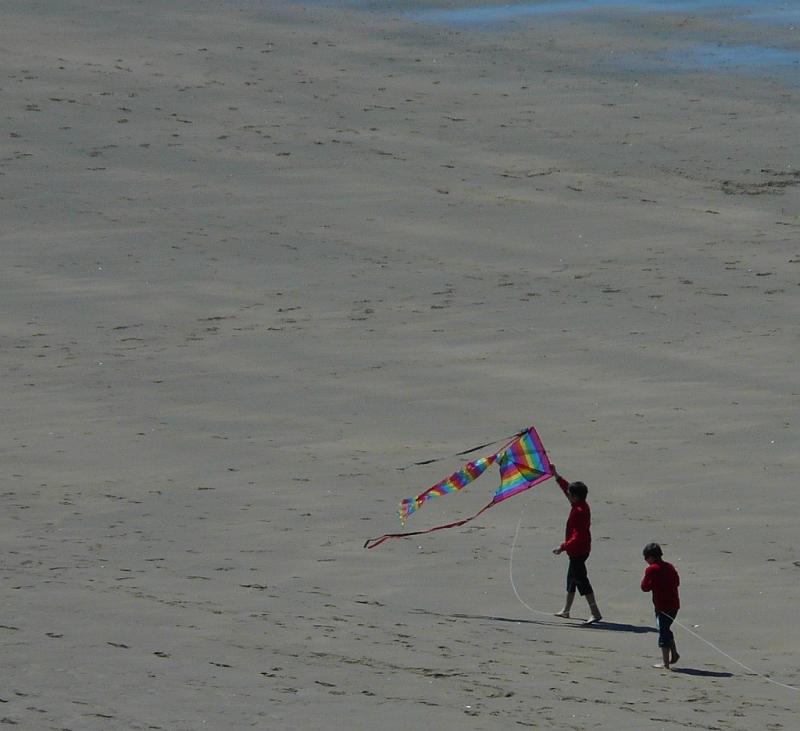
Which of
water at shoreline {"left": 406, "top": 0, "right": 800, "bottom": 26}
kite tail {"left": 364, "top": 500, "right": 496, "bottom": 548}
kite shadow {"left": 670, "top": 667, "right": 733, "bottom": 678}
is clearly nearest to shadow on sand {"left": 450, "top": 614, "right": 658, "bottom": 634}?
kite shadow {"left": 670, "top": 667, "right": 733, "bottom": 678}

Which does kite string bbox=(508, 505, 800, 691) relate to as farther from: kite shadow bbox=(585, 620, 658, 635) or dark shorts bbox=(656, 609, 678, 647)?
kite shadow bbox=(585, 620, 658, 635)

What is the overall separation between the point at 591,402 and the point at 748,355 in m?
1.73

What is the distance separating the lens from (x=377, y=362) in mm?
14703

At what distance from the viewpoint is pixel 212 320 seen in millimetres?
15727

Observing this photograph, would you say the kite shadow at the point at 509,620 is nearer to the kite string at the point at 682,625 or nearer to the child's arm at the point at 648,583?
the kite string at the point at 682,625

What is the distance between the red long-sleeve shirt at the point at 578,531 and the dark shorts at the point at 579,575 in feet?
0.12

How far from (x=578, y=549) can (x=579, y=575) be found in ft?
0.48

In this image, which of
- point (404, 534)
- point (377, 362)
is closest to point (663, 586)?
point (404, 534)

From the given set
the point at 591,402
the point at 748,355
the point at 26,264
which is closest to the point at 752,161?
the point at 748,355

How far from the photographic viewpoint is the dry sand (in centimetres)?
808

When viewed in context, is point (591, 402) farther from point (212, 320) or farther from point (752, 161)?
point (752, 161)

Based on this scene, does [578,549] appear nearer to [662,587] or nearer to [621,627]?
[621,627]

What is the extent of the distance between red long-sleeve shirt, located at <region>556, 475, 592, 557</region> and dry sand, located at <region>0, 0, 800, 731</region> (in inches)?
16.8

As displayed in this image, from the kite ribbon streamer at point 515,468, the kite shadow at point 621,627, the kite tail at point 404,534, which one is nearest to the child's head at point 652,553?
the kite shadow at point 621,627
